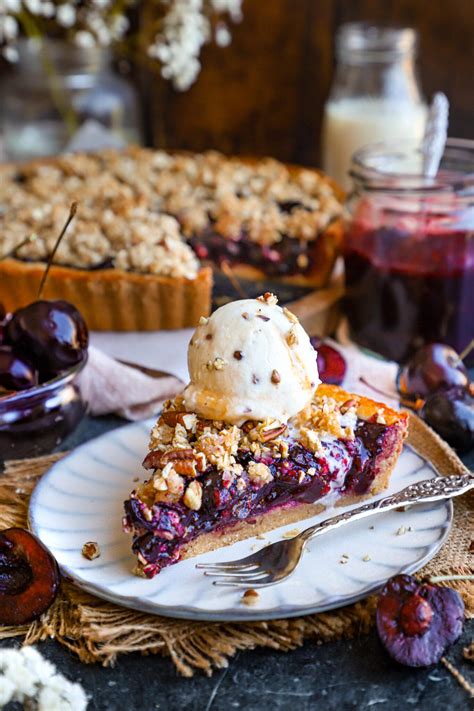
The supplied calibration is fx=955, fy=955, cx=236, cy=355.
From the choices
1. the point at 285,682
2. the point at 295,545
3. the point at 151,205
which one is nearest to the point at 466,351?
the point at 295,545

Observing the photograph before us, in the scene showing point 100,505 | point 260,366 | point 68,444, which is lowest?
point 68,444

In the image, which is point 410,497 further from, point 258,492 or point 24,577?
point 24,577

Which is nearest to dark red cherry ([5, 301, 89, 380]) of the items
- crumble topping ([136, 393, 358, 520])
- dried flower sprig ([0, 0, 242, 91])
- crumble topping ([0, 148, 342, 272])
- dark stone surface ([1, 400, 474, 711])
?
crumble topping ([136, 393, 358, 520])

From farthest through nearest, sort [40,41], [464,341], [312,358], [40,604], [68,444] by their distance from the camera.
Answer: [40,41], [464,341], [68,444], [312,358], [40,604]

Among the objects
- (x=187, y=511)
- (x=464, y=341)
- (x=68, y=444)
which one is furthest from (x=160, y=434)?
(x=464, y=341)

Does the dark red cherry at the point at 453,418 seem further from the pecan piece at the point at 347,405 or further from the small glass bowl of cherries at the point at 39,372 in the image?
the small glass bowl of cherries at the point at 39,372

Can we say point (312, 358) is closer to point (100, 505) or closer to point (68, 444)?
point (100, 505)

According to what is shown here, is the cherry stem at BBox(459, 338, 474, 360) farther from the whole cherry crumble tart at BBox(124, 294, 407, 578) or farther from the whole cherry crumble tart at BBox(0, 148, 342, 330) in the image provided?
the whole cherry crumble tart at BBox(124, 294, 407, 578)
